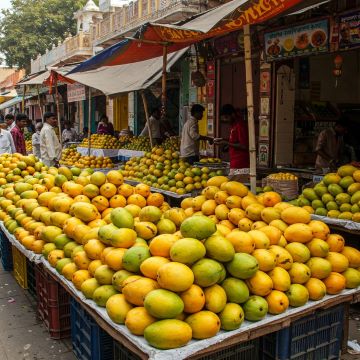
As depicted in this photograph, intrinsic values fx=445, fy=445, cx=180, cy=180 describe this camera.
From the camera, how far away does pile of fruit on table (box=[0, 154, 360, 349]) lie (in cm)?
227

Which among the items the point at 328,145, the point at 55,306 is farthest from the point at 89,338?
the point at 328,145

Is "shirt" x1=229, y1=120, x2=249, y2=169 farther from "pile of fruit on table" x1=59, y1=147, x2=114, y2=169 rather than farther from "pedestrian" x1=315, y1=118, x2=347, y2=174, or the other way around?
"pile of fruit on table" x1=59, y1=147, x2=114, y2=169

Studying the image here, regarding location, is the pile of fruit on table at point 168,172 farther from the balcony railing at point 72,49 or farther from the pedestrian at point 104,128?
the balcony railing at point 72,49

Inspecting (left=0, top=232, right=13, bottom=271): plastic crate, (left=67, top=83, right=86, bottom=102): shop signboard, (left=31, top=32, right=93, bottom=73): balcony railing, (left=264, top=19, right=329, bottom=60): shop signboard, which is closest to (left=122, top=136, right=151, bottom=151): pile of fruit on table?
(left=67, top=83, right=86, bottom=102): shop signboard

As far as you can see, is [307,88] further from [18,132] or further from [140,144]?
[18,132]

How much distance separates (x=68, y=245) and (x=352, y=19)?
513 centimetres

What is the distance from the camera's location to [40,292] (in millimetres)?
4035

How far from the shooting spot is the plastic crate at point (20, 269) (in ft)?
15.8

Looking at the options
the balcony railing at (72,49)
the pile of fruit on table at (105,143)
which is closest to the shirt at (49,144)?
the pile of fruit on table at (105,143)

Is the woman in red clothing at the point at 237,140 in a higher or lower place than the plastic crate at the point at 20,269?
higher

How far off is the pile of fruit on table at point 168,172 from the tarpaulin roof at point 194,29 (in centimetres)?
165

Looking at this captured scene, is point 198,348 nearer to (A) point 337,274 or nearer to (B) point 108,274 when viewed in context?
(B) point 108,274

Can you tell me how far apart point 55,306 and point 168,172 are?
3.41 m

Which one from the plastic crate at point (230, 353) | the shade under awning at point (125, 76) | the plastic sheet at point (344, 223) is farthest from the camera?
the shade under awning at point (125, 76)
